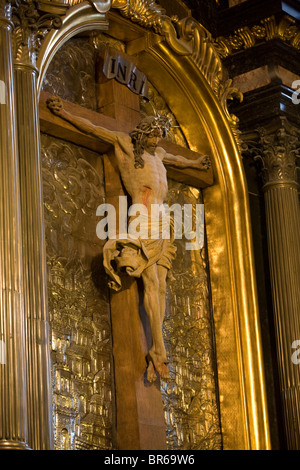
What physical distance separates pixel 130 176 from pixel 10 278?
223 cm

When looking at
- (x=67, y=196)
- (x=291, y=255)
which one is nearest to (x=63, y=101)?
(x=67, y=196)

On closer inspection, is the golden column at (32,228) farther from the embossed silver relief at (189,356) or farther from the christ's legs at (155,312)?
the embossed silver relief at (189,356)

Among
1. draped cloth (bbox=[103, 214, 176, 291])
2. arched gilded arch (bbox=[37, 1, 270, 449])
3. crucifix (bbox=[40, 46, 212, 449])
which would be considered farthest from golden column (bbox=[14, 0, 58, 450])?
arched gilded arch (bbox=[37, 1, 270, 449])

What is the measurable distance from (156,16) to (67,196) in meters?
1.97

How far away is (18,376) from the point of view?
267 inches

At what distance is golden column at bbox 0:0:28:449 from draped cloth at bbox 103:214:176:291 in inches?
56.0

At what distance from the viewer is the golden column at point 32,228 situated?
23.3 ft

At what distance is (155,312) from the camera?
866cm

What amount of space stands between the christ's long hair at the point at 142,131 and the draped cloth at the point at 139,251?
1.55ft

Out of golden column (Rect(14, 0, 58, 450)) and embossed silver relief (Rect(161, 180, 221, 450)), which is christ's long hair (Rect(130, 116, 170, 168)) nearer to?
embossed silver relief (Rect(161, 180, 221, 450))

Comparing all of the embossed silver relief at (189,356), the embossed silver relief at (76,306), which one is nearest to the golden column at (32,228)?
the embossed silver relief at (76,306)

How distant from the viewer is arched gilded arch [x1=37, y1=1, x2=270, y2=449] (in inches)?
373
